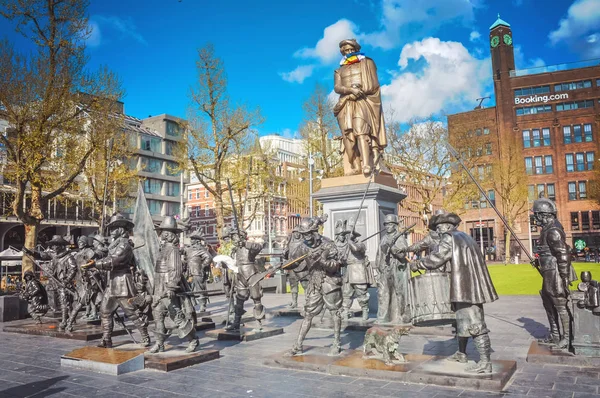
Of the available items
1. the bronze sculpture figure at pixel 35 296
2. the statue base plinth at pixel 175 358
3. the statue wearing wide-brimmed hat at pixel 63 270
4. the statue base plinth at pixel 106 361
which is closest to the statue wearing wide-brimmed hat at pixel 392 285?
the statue base plinth at pixel 175 358

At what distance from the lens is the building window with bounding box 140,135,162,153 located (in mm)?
65438

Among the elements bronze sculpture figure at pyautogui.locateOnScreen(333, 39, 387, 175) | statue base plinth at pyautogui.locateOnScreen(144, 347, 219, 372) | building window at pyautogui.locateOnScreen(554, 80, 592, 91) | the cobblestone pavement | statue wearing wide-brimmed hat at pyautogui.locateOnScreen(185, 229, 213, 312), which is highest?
building window at pyautogui.locateOnScreen(554, 80, 592, 91)

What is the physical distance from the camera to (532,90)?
2429 inches

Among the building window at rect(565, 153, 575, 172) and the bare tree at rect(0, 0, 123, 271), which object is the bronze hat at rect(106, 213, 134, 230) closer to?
the bare tree at rect(0, 0, 123, 271)

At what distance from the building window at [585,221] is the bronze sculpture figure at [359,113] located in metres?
53.4

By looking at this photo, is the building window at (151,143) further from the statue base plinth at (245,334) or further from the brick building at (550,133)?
the statue base plinth at (245,334)

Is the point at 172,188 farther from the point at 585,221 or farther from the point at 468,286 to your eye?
the point at 468,286

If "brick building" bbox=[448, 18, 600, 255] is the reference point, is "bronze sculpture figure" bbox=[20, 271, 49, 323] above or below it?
below

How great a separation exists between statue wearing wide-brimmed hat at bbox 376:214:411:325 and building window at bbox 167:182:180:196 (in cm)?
6146

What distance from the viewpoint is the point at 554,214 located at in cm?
809

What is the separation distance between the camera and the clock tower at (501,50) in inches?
2509

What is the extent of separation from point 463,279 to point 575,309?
248 cm

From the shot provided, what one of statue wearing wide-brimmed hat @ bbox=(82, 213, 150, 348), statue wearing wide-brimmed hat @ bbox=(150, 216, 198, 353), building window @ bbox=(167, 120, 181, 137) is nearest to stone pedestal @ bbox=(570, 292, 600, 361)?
statue wearing wide-brimmed hat @ bbox=(150, 216, 198, 353)

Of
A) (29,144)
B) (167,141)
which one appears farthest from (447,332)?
(167,141)
